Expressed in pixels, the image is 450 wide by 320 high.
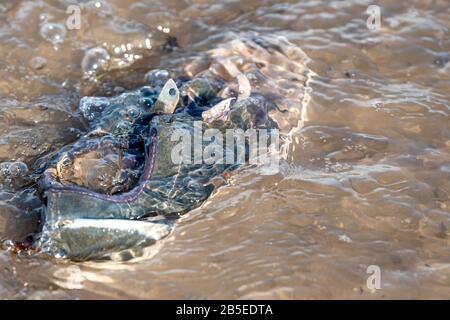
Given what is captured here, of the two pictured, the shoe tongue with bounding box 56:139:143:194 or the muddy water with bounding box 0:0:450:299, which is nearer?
the muddy water with bounding box 0:0:450:299

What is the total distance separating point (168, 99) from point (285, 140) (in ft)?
2.95

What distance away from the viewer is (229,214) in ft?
11.8

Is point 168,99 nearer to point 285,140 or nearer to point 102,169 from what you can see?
point 102,169

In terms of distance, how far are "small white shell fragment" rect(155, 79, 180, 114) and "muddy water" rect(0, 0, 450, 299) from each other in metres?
0.69

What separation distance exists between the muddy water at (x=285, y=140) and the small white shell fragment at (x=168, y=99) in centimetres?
69

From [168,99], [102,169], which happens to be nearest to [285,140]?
[168,99]

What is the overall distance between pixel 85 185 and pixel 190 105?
40.4 inches

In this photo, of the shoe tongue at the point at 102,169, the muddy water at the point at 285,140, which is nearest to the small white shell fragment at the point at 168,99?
the shoe tongue at the point at 102,169

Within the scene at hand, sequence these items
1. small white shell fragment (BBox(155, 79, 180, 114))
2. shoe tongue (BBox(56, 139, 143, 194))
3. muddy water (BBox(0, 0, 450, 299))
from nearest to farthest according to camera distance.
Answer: muddy water (BBox(0, 0, 450, 299)), shoe tongue (BBox(56, 139, 143, 194)), small white shell fragment (BBox(155, 79, 180, 114))

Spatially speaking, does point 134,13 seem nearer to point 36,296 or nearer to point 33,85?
point 33,85

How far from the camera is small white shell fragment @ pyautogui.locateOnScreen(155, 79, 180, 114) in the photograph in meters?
3.96

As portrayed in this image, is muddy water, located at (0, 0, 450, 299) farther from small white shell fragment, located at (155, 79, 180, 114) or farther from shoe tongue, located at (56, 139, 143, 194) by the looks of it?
small white shell fragment, located at (155, 79, 180, 114)

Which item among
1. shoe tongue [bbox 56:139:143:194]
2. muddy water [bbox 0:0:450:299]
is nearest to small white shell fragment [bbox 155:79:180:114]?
shoe tongue [bbox 56:139:143:194]

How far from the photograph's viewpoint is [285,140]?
4.12 metres
